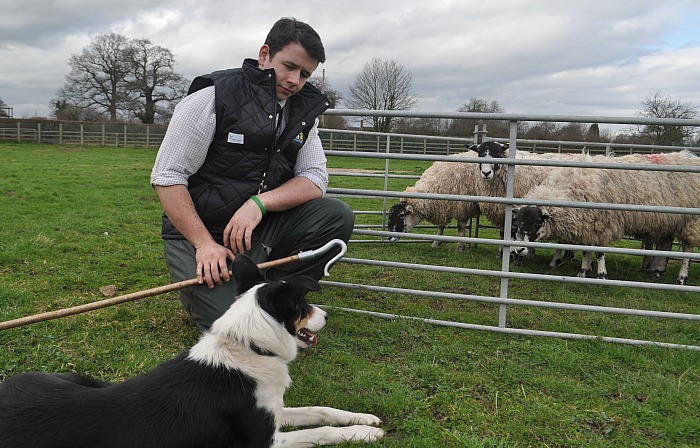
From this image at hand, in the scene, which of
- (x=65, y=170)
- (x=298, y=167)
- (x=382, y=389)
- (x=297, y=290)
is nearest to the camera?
(x=297, y=290)

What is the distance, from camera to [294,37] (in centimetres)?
359

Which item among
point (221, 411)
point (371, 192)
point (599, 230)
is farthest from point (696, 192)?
point (221, 411)

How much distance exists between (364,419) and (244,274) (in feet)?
3.58

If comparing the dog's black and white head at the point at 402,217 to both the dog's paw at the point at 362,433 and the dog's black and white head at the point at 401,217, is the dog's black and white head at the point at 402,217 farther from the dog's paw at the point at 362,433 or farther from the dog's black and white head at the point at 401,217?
the dog's paw at the point at 362,433

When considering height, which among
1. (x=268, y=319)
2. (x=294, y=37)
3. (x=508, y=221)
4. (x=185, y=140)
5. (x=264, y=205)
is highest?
(x=294, y=37)

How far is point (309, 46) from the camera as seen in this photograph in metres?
3.59

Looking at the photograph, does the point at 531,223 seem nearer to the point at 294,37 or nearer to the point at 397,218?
the point at 397,218

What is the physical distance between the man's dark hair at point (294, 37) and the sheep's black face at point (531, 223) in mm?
4816

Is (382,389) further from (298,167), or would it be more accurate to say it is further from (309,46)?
(309,46)

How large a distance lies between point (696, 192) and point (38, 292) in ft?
27.0

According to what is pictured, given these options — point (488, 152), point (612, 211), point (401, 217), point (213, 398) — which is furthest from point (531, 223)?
point (213, 398)

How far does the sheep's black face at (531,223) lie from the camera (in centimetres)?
755

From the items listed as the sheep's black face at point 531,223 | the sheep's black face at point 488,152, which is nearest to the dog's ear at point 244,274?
the sheep's black face at point 531,223

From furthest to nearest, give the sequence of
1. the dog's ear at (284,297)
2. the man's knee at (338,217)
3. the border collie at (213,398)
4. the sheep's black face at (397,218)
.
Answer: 1. the sheep's black face at (397,218)
2. the man's knee at (338,217)
3. the dog's ear at (284,297)
4. the border collie at (213,398)
